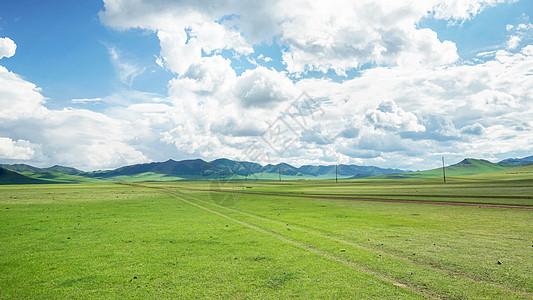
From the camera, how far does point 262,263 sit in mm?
11273

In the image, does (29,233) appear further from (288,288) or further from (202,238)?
(288,288)

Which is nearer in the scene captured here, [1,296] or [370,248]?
[1,296]

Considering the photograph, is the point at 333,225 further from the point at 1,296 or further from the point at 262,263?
the point at 1,296

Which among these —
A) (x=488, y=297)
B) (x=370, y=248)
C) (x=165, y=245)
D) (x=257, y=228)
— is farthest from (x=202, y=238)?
(x=488, y=297)

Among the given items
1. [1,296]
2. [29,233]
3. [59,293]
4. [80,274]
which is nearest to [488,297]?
[59,293]

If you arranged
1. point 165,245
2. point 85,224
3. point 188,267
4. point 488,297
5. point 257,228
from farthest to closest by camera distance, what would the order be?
point 85,224 < point 257,228 < point 165,245 < point 188,267 < point 488,297

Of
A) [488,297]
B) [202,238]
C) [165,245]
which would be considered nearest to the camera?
[488,297]

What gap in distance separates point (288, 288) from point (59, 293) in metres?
7.20

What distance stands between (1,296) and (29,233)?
12.1 meters

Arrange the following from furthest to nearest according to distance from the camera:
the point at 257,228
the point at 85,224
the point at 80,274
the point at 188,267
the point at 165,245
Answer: the point at 85,224 < the point at 257,228 < the point at 165,245 < the point at 188,267 < the point at 80,274

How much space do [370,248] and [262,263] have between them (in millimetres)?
5758

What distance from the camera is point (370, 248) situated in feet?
44.1

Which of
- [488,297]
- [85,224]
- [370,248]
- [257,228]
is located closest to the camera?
[488,297]

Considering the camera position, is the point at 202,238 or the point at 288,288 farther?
the point at 202,238
